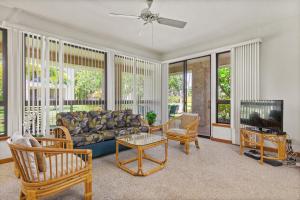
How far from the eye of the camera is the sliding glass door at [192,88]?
4.93 m

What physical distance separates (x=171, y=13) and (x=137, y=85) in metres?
2.54

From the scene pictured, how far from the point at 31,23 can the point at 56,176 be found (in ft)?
10.4

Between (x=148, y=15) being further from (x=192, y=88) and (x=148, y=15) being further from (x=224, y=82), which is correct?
(x=192, y=88)

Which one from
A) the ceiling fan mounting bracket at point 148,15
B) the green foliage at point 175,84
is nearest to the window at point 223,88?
the green foliage at point 175,84

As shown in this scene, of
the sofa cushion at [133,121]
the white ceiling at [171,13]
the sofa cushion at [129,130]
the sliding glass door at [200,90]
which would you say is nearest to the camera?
the white ceiling at [171,13]

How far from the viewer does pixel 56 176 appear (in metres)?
1.57

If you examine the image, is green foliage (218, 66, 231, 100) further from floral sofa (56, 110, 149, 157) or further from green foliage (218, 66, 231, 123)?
floral sofa (56, 110, 149, 157)

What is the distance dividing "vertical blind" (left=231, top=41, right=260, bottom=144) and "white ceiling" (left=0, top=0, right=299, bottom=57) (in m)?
0.53

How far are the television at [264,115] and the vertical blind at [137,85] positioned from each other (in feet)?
9.58

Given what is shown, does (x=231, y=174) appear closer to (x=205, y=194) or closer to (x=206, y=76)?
(x=205, y=194)

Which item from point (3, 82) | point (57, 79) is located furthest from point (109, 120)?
point (3, 82)

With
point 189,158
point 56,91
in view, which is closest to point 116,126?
point 56,91

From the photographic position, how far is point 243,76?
3910 millimetres

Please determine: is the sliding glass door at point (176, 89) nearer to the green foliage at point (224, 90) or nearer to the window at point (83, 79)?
the green foliage at point (224, 90)
